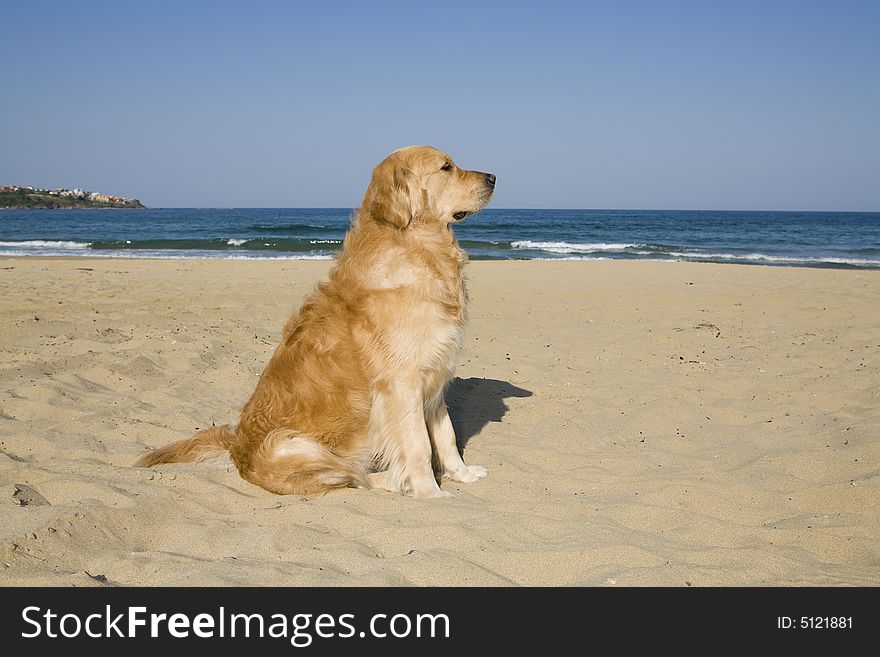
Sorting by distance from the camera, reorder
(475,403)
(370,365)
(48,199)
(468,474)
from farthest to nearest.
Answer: (48,199), (475,403), (468,474), (370,365)

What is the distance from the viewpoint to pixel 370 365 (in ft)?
13.7

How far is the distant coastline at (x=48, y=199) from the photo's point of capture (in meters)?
77.8

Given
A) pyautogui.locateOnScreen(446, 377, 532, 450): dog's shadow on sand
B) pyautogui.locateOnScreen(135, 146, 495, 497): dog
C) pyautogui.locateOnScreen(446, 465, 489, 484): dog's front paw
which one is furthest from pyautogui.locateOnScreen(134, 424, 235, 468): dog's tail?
pyautogui.locateOnScreen(446, 377, 532, 450): dog's shadow on sand

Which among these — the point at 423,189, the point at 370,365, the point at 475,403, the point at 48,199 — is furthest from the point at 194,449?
the point at 48,199

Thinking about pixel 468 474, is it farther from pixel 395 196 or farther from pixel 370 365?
pixel 395 196

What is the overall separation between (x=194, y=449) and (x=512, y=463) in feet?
6.70

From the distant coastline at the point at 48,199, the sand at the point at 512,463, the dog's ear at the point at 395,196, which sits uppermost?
the distant coastline at the point at 48,199

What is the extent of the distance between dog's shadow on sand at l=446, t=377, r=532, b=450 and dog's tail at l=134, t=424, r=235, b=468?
163 centimetres

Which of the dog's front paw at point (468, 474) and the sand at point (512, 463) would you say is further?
the dog's front paw at point (468, 474)

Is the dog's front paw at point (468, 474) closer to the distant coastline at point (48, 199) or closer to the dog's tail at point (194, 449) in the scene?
the dog's tail at point (194, 449)

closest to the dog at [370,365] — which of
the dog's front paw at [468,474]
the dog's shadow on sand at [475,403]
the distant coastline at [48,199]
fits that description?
the dog's front paw at [468,474]

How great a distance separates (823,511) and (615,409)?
6.96 feet
